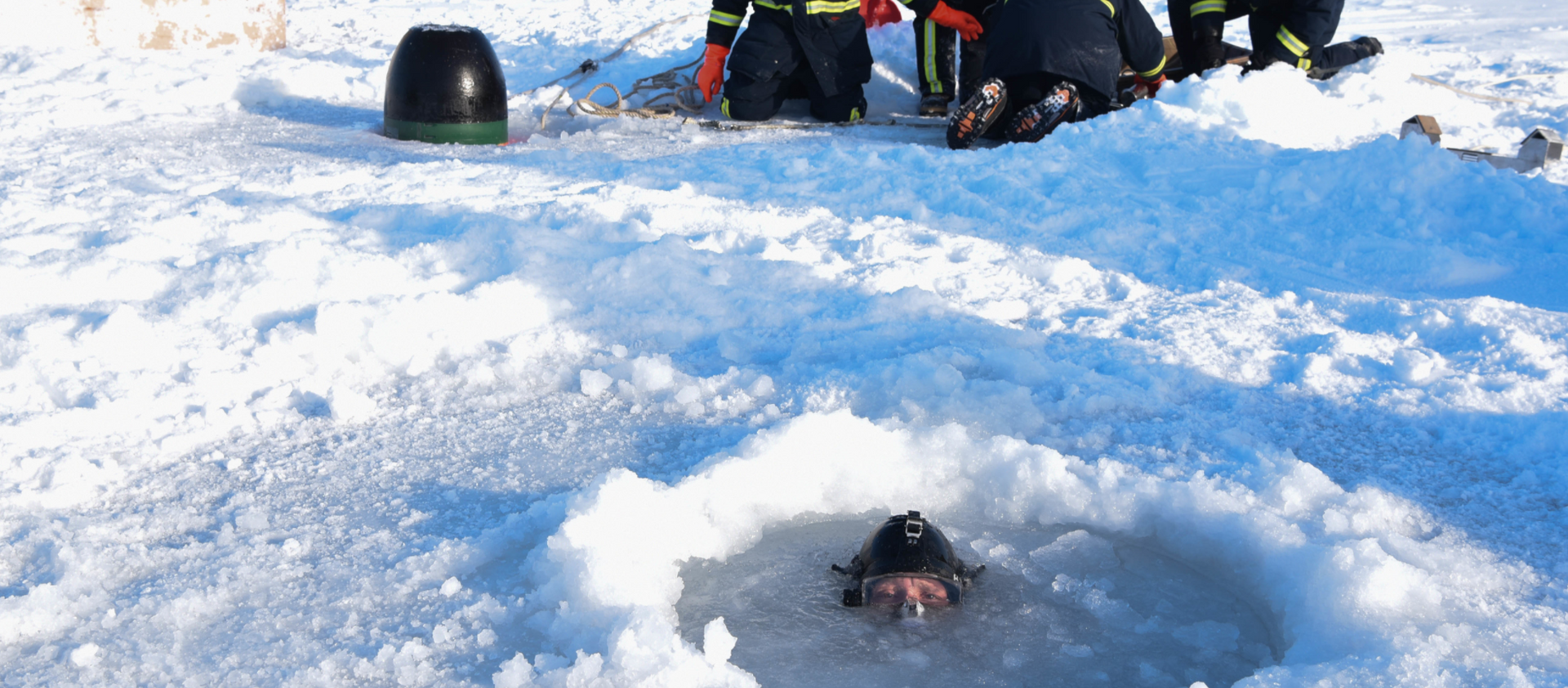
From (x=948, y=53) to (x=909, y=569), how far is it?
5135 millimetres

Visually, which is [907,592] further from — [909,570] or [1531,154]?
[1531,154]

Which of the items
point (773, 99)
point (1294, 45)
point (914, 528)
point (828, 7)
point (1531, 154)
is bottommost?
point (773, 99)

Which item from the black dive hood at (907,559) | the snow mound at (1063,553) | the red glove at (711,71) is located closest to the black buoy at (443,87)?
the red glove at (711,71)

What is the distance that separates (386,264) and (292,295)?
30cm

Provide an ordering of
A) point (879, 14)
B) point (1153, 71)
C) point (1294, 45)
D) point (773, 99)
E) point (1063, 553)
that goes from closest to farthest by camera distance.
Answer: point (1063, 553)
point (1153, 71)
point (1294, 45)
point (773, 99)
point (879, 14)

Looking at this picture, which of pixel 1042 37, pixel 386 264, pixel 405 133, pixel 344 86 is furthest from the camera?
pixel 344 86

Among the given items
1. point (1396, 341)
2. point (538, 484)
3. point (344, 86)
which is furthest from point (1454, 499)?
point (344, 86)

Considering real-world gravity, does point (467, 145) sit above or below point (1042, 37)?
below

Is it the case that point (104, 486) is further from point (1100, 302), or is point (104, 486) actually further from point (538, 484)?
point (1100, 302)

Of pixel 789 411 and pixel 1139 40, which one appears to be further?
pixel 1139 40

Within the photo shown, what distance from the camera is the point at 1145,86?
241 inches

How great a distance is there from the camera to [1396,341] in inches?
116

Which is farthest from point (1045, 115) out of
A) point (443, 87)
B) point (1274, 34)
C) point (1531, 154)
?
point (443, 87)

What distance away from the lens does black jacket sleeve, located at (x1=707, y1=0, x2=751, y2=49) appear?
643cm
